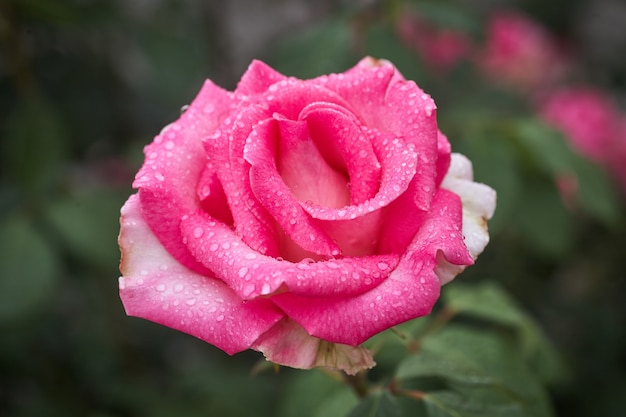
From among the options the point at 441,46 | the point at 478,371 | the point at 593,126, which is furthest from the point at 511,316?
the point at 441,46

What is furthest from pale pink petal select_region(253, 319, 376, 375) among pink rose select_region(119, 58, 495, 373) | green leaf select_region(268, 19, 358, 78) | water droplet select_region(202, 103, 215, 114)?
green leaf select_region(268, 19, 358, 78)

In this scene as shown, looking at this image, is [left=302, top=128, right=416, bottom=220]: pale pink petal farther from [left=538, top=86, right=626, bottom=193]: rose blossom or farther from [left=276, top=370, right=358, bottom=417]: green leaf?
[left=538, top=86, right=626, bottom=193]: rose blossom

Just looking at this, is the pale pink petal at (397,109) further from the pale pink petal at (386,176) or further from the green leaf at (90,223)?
the green leaf at (90,223)

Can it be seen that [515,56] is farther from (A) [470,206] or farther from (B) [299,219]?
(B) [299,219]

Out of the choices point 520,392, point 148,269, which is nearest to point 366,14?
point 520,392

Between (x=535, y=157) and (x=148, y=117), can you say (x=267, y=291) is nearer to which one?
(x=535, y=157)

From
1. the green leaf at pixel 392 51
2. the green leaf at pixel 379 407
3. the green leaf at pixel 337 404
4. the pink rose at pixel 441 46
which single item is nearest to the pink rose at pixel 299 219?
the green leaf at pixel 379 407
